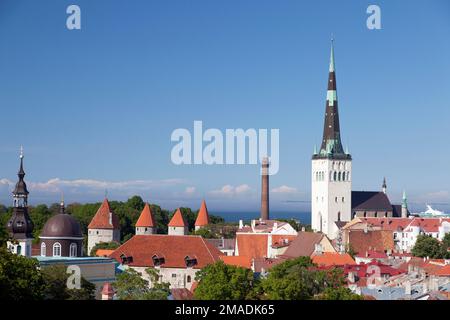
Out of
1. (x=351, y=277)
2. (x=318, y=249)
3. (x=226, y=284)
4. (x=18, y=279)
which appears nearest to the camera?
(x=18, y=279)

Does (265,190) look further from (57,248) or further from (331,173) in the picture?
(57,248)

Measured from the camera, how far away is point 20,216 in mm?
46094

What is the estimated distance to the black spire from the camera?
45.4 meters

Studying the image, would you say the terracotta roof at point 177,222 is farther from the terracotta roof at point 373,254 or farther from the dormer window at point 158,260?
the dormer window at point 158,260

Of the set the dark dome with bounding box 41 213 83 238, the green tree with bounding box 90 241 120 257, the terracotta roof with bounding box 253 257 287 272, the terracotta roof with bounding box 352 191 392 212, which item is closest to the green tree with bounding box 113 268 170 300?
the dark dome with bounding box 41 213 83 238

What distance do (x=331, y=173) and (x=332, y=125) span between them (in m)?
4.20

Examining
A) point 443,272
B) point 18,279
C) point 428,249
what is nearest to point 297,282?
point 18,279

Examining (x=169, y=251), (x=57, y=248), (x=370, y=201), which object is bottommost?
(x=169, y=251)

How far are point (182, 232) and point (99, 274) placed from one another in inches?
1249

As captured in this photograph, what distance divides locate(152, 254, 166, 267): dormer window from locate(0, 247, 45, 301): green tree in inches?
777

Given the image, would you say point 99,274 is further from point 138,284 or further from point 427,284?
point 427,284

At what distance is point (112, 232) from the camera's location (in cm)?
7219

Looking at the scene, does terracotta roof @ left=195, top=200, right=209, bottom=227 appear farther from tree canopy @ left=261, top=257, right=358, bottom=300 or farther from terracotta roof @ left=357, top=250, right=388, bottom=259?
tree canopy @ left=261, top=257, right=358, bottom=300
